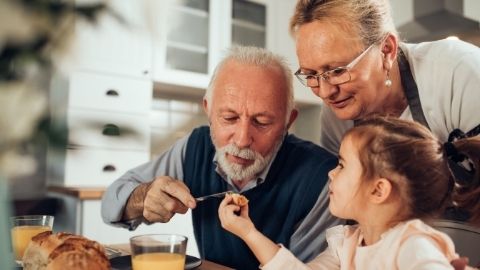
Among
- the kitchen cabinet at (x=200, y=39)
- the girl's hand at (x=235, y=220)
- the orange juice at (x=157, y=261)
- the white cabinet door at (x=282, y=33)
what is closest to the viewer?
the orange juice at (x=157, y=261)

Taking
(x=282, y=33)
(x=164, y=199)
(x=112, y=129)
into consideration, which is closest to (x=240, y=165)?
(x=164, y=199)

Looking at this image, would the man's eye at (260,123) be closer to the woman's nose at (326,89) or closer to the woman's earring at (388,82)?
the woman's nose at (326,89)

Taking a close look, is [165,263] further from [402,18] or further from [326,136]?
[402,18]

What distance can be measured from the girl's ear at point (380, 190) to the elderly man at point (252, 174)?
1.15 ft

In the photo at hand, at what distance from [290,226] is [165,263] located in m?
0.44

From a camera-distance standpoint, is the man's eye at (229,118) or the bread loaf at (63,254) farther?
the man's eye at (229,118)

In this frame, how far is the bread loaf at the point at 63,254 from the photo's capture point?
2.19ft

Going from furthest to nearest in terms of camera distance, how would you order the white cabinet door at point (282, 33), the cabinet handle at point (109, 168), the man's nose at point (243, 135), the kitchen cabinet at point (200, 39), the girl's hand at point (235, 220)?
the white cabinet door at point (282, 33) < the kitchen cabinet at point (200, 39) < the cabinet handle at point (109, 168) < the man's nose at point (243, 135) < the girl's hand at point (235, 220)

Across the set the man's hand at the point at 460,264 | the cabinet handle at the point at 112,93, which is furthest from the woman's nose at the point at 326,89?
the cabinet handle at the point at 112,93

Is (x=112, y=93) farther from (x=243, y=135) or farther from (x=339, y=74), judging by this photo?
(x=339, y=74)

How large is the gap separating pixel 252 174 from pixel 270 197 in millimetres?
74

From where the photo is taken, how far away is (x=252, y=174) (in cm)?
110

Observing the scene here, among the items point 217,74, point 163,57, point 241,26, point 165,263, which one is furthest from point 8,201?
point 241,26

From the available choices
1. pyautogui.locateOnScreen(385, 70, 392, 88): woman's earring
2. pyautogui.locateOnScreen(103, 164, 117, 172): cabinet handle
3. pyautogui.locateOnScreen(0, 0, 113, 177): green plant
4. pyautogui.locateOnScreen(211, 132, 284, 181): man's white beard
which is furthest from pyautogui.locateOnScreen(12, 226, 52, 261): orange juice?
pyautogui.locateOnScreen(103, 164, 117, 172): cabinet handle
